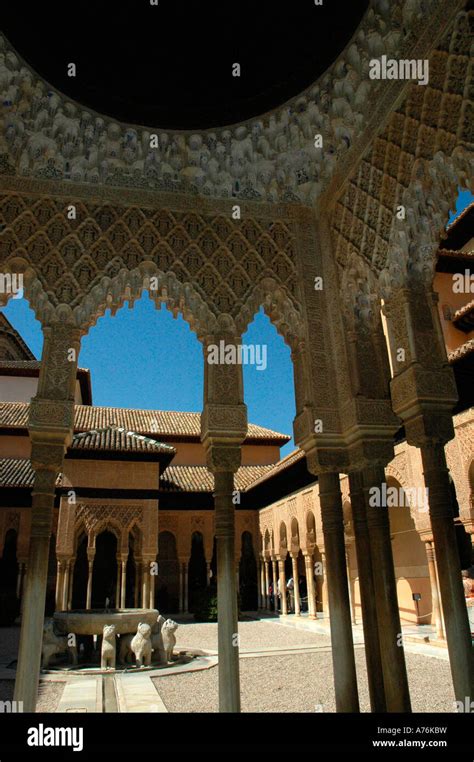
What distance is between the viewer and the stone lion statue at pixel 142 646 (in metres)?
10.2

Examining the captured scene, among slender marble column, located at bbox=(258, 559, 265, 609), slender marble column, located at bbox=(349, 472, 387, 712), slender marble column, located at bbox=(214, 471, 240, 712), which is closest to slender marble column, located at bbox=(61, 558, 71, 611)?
slender marble column, located at bbox=(258, 559, 265, 609)

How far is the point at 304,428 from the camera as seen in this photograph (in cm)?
588

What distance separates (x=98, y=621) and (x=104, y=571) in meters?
14.9

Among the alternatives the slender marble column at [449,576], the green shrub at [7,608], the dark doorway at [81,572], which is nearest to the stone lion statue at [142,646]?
the slender marble column at [449,576]

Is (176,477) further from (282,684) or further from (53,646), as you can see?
(282,684)

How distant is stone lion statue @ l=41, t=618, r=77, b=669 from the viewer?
33.9 feet

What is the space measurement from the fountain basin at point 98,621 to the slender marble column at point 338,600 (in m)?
6.35

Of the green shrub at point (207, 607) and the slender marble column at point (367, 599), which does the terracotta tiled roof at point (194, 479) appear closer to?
the green shrub at point (207, 607)

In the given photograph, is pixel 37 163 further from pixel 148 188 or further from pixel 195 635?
pixel 195 635

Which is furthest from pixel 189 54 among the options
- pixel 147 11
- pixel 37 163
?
pixel 37 163

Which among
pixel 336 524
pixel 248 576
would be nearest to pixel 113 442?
pixel 248 576

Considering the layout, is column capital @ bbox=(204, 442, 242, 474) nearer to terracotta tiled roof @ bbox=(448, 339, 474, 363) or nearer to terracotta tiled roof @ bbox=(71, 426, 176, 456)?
terracotta tiled roof @ bbox=(448, 339, 474, 363)

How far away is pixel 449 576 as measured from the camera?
176 inches

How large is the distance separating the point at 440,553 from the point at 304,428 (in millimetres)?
1870
